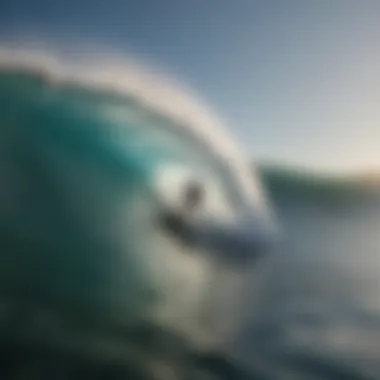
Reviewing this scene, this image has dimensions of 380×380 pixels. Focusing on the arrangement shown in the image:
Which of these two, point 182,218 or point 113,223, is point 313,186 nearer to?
point 182,218

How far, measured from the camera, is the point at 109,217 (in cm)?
121

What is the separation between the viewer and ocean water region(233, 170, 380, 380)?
1176mm

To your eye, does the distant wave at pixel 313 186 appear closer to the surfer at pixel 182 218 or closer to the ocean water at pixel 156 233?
the ocean water at pixel 156 233

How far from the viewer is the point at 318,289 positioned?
1.19 m

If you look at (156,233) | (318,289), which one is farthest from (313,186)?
(156,233)

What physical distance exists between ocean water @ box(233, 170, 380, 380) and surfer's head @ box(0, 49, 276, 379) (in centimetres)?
5

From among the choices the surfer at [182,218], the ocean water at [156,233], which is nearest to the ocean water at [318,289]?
the ocean water at [156,233]

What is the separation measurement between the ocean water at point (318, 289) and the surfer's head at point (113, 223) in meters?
0.05

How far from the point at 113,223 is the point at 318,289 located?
405 millimetres

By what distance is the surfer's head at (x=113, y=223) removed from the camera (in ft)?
3.92

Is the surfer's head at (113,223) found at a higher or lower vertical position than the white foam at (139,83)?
lower

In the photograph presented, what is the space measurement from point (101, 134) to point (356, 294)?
0.57 meters

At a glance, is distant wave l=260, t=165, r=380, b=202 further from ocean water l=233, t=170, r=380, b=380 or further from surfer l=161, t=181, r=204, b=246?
surfer l=161, t=181, r=204, b=246

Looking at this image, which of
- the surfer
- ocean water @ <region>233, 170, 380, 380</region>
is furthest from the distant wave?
the surfer
